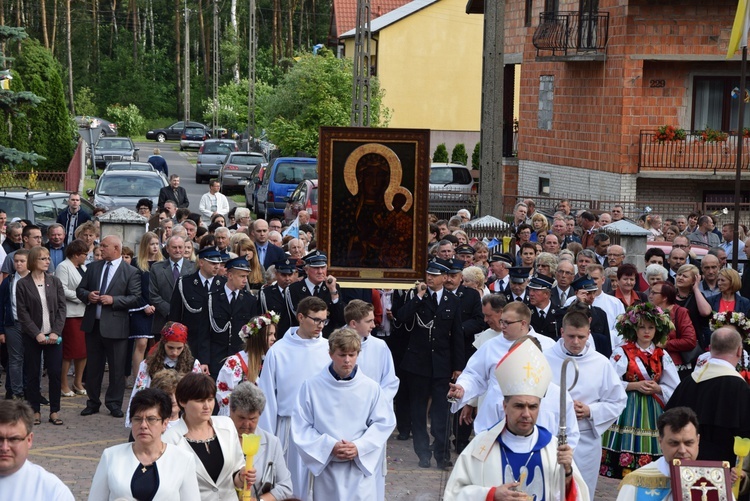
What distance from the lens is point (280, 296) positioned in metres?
12.3

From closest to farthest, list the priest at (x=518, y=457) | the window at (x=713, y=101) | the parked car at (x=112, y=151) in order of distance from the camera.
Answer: the priest at (x=518, y=457) < the window at (x=713, y=101) < the parked car at (x=112, y=151)

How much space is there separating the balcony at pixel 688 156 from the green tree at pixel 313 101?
36.8 feet

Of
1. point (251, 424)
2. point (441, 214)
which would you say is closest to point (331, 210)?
point (251, 424)

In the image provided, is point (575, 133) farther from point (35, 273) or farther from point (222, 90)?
point (222, 90)

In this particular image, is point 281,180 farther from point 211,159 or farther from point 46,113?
point 211,159

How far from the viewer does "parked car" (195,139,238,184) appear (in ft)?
166

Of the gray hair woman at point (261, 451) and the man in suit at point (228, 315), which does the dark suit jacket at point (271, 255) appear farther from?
the gray hair woman at point (261, 451)

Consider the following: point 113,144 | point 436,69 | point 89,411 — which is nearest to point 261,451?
point 89,411

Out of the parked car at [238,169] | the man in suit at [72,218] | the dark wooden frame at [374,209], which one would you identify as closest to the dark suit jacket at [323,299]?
the dark wooden frame at [374,209]

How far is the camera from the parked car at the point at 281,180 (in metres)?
32.1

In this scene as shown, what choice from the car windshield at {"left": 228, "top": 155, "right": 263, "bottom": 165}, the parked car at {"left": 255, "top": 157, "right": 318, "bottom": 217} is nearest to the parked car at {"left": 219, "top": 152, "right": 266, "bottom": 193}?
the car windshield at {"left": 228, "top": 155, "right": 263, "bottom": 165}

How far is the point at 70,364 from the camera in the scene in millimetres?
15188

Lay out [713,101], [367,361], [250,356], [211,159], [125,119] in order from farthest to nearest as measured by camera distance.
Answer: [125,119] → [211,159] → [713,101] → [250,356] → [367,361]

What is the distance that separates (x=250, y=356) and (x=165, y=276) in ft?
13.0
